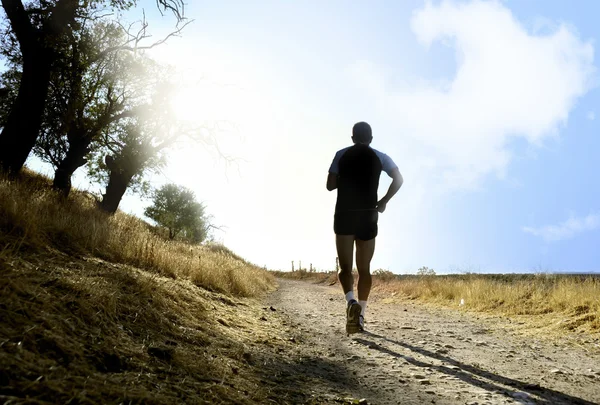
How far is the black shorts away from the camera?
17.9 feet

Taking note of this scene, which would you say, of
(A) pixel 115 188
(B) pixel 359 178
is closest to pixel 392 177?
(B) pixel 359 178

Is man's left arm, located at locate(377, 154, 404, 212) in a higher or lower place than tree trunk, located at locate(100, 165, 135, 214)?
lower

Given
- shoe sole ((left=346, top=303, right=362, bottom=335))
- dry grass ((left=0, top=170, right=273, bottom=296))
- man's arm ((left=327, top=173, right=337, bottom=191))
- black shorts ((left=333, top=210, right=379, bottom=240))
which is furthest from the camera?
man's arm ((left=327, top=173, right=337, bottom=191))

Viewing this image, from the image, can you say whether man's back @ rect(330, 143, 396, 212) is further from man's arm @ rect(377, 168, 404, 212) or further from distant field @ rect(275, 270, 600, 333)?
distant field @ rect(275, 270, 600, 333)

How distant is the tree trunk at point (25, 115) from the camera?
10.8 m

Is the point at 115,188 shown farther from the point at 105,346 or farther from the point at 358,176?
the point at 105,346

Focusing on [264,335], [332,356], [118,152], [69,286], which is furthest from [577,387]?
[118,152]

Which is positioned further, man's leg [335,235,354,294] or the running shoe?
man's leg [335,235,354,294]

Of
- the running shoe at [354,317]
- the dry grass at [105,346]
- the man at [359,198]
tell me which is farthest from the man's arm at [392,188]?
the dry grass at [105,346]

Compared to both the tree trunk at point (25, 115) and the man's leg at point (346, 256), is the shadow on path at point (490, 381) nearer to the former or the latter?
the man's leg at point (346, 256)

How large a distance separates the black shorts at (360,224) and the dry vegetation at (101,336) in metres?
1.80

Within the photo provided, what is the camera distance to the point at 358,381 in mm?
3535

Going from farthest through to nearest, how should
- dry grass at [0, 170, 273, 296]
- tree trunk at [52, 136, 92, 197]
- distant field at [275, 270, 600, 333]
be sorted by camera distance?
tree trunk at [52, 136, 92, 197]
distant field at [275, 270, 600, 333]
dry grass at [0, 170, 273, 296]

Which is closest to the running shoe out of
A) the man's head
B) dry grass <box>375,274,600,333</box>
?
the man's head
